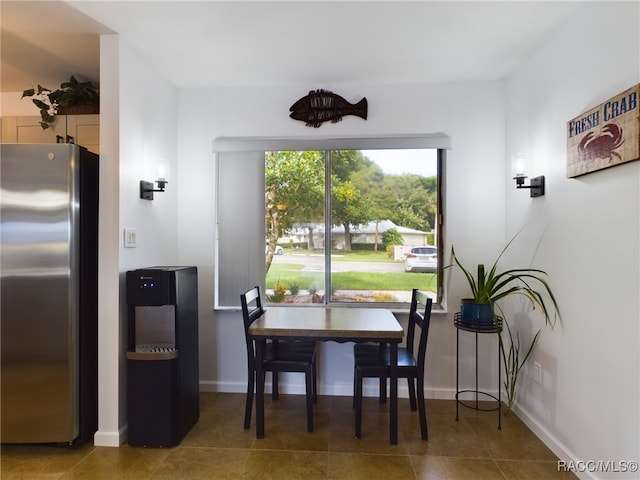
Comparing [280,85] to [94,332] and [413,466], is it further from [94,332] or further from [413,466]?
[413,466]

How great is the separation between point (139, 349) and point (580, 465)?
2.55m

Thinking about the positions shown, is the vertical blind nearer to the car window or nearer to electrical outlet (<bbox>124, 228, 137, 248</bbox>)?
electrical outlet (<bbox>124, 228, 137, 248</bbox>)

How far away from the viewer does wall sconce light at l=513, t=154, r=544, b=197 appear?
225cm

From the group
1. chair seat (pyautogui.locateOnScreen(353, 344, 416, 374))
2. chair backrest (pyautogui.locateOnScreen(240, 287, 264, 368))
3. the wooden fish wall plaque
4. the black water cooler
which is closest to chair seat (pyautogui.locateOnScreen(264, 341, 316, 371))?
chair backrest (pyautogui.locateOnScreen(240, 287, 264, 368))

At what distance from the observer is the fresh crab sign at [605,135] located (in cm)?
151

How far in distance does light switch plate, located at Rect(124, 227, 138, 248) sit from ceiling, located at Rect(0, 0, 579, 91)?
3.93ft

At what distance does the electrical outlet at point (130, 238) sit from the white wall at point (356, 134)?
68cm

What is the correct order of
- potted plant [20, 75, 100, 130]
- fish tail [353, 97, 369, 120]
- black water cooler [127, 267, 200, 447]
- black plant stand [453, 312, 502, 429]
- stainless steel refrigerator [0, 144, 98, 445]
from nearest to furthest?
stainless steel refrigerator [0, 144, 98, 445]
black water cooler [127, 267, 200, 447]
black plant stand [453, 312, 502, 429]
potted plant [20, 75, 100, 130]
fish tail [353, 97, 369, 120]

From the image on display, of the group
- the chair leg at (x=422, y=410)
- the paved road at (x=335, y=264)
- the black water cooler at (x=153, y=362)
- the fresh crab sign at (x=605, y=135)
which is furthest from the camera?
the paved road at (x=335, y=264)

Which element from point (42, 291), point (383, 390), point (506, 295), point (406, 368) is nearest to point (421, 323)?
point (406, 368)

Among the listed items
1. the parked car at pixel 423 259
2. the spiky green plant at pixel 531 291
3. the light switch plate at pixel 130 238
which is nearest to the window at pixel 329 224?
the parked car at pixel 423 259

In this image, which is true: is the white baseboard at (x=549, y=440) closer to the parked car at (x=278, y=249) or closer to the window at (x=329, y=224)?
the window at (x=329, y=224)

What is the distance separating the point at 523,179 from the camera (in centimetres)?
237

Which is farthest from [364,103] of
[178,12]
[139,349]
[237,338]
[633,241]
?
[139,349]
